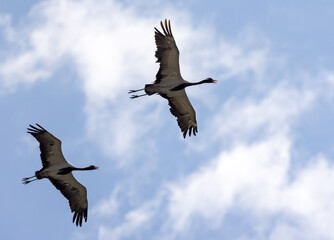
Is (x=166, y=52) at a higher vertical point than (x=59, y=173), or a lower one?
higher

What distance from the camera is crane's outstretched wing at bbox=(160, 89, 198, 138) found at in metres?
45.2

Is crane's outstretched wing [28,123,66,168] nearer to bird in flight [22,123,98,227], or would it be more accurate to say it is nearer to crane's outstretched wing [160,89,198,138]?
bird in flight [22,123,98,227]

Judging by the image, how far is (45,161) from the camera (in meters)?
42.4

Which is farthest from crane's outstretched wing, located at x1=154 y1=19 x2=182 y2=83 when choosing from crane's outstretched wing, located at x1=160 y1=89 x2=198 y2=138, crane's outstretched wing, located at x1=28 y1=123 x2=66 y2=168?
crane's outstretched wing, located at x1=28 y1=123 x2=66 y2=168

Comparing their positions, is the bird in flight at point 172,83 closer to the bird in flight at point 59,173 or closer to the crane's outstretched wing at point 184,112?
the crane's outstretched wing at point 184,112

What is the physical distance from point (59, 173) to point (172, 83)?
7651 millimetres

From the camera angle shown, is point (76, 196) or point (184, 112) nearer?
point (76, 196)

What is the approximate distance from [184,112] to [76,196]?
7638 mm

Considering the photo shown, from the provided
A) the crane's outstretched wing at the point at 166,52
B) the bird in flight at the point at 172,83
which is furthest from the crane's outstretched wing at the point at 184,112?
the crane's outstretched wing at the point at 166,52

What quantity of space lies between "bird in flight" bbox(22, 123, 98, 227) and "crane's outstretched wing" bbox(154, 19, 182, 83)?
6692 millimetres

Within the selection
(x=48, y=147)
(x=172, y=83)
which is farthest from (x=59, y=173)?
(x=172, y=83)

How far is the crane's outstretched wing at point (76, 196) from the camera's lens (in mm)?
43531

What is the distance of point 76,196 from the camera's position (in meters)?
43.8

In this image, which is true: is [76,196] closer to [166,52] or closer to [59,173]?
[59,173]
